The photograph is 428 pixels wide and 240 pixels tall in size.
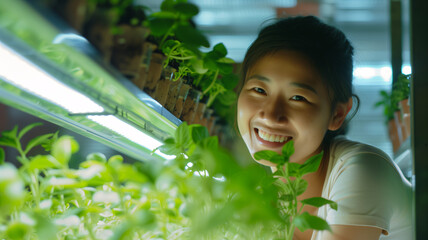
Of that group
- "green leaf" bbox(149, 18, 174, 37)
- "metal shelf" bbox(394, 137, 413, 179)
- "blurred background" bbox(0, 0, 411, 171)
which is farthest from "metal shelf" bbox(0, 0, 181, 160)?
"blurred background" bbox(0, 0, 411, 171)

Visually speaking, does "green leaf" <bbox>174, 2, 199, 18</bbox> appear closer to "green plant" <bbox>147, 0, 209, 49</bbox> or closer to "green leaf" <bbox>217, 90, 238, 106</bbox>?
"green plant" <bbox>147, 0, 209, 49</bbox>

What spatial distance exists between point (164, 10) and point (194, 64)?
0.93 feet

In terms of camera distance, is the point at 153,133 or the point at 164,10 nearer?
the point at 164,10

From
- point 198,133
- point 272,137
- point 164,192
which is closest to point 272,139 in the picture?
point 272,137

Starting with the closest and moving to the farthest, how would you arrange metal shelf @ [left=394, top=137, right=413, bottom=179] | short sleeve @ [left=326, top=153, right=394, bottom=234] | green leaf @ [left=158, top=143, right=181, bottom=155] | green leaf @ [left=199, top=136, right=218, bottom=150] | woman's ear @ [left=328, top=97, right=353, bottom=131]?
green leaf @ [left=199, top=136, right=218, bottom=150], green leaf @ [left=158, top=143, right=181, bottom=155], short sleeve @ [left=326, top=153, right=394, bottom=234], woman's ear @ [left=328, top=97, right=353, bottom=131], metal shelf @ [left=394, top=137, right=413, bottom=179]

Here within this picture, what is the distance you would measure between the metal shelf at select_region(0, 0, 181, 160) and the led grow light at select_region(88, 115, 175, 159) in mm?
16

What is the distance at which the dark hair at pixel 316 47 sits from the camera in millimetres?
1154

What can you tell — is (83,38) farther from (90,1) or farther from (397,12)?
(397,12)

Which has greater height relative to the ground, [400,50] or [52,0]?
[400,50]

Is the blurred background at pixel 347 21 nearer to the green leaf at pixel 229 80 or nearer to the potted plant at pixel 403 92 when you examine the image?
the potted plant at pixel 403 92

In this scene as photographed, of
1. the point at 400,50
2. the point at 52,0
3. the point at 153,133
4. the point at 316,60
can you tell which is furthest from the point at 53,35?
the point at 400,50

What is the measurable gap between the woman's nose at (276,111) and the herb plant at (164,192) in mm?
277

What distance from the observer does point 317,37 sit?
3.90 ft

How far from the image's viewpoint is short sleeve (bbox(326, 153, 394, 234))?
2.87ft
